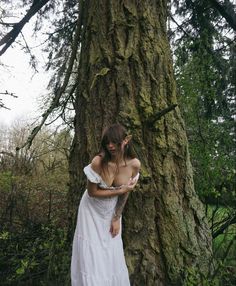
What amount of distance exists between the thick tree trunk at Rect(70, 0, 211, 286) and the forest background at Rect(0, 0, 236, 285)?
0.94ft

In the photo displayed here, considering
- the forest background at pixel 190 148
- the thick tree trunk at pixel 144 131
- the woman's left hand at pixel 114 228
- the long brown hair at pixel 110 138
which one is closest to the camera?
the long brown hair at pixel 110 138

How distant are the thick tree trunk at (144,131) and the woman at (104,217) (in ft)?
1.03

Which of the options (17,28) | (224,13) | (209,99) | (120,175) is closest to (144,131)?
(120,175)

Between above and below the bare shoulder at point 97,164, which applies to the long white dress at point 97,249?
below

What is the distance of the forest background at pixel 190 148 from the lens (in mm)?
3980

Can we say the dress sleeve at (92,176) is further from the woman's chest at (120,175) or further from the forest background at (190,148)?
the forest background at (190,148)

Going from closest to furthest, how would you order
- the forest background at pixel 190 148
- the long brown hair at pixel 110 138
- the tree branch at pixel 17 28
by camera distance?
the long brown hair at pixel 110 138 < the forest background at pixel 190 148 < the tree branch at pixel 17 28

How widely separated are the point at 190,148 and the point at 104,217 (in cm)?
197

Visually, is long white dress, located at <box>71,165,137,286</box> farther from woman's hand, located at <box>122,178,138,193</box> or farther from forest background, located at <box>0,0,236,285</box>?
forest background, located at <box>0,0,236,285</box>

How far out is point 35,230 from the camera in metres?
5.17

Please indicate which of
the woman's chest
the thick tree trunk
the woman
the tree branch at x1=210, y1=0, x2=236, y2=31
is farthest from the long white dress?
the tree branch at x1=210, y1=0, x2=236, y2=31

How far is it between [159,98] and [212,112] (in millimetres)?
2507

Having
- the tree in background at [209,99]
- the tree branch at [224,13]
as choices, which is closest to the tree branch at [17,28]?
the tree in background at [209,99]

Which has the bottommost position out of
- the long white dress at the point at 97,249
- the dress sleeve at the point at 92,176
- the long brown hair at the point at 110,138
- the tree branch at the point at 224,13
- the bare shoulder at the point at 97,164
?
the long white dress at the point at 97,249
